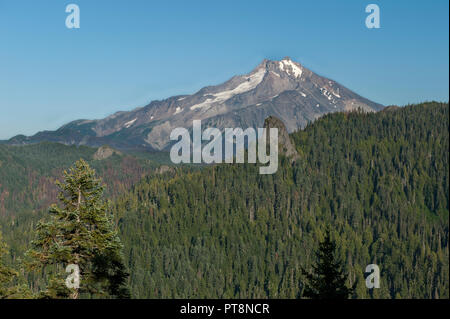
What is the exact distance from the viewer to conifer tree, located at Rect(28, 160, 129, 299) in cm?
3894

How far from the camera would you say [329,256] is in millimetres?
53594

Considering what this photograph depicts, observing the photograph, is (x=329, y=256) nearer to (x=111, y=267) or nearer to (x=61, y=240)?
(x=111, y=267)

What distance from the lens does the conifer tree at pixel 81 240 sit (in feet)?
128

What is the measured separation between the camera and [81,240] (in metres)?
39.1

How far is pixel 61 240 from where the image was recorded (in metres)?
39.8
